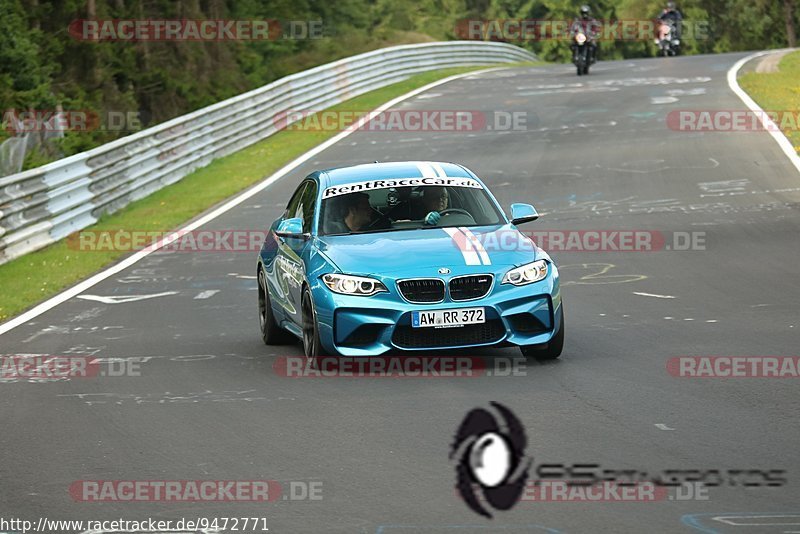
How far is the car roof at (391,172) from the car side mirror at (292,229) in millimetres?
528

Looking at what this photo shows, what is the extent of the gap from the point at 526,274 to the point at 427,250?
739 mm

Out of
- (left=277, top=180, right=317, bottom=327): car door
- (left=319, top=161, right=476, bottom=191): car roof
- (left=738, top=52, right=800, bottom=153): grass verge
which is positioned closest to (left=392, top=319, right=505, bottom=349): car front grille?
(left=277, top=180, right=317, bottom=327): car door

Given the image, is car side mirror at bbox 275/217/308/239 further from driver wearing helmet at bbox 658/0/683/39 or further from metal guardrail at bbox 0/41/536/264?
driver wearing helmet at bbox 658/0/683/39

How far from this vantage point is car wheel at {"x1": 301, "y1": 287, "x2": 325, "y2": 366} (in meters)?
10.3

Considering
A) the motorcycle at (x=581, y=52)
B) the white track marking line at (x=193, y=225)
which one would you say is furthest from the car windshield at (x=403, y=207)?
the motorcycle at (x=581, y=52)

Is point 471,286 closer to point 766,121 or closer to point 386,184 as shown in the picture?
point 386,184

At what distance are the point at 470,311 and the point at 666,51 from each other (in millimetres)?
41201

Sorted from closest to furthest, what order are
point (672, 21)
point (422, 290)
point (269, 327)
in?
point (422, 290) < point (269, 327) < point (672, 21)

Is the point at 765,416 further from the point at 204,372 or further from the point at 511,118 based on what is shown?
the point at 511,118

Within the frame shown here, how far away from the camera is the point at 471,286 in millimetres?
10141

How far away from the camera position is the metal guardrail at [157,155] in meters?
19.1

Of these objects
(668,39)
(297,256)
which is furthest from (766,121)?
(668,39)

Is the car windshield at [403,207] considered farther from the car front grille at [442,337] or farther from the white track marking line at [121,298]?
the white track marking line at [121,298]

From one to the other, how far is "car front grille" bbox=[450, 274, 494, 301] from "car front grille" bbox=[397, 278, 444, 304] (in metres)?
0.10
